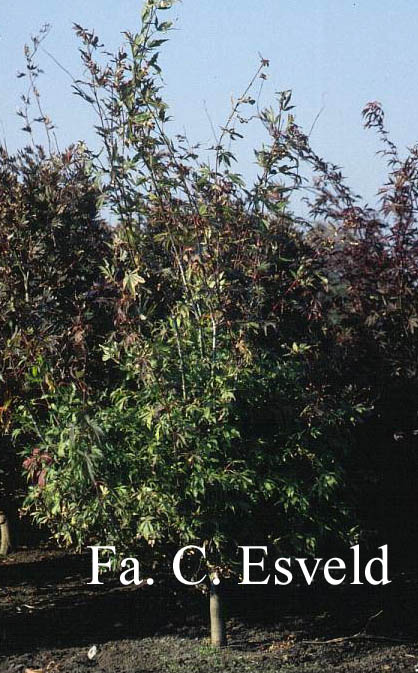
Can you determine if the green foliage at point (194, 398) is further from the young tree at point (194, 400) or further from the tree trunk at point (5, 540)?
the tree trunk at point (5, 540)

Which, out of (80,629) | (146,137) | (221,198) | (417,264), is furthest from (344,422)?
(80,629)

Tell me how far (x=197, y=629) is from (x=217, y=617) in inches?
21.5

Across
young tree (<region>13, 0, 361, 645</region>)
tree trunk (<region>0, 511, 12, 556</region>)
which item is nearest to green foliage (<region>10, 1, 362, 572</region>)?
young tree (<region>13, 0, 361, 645</region>)

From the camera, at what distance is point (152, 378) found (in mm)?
5023

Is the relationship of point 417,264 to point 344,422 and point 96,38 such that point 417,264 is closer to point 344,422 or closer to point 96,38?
point 344,422

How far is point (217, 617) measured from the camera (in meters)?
5.77

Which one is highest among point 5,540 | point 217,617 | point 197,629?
point 5,540

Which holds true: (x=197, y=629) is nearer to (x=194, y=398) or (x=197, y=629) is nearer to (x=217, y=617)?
(x=217, y=617)

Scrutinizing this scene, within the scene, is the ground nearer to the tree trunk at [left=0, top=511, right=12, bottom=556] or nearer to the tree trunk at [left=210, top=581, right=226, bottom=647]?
the tree trunk at [left=210, top=581, right=226, bottom=647]

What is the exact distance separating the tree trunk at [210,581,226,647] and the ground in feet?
0.25

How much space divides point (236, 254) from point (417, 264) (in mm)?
1166

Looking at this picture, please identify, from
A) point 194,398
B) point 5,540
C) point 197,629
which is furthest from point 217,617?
point 5,540

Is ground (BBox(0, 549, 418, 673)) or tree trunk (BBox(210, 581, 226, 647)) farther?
tree trunk (BBox(210, 581, 226, 647))

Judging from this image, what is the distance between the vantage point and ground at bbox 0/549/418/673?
552 centimetres
